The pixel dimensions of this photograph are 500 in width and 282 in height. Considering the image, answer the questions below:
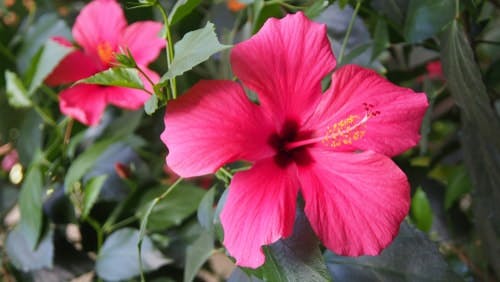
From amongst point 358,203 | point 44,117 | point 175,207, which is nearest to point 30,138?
point 44,117

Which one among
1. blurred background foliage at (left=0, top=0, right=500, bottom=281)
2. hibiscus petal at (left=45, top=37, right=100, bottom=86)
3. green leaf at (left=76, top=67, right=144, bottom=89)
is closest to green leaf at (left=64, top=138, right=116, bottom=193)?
blurred background foliage at (left=0, top=0, right=500, bottom=281)

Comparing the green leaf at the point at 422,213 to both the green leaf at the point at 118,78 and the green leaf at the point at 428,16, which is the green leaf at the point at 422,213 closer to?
the green leaf at the point at 428,16

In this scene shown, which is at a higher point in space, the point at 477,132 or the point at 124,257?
the point at 477,132

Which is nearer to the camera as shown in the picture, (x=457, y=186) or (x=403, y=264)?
(x=403, y=264)

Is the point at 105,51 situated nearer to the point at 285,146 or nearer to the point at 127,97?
the point at 127,97

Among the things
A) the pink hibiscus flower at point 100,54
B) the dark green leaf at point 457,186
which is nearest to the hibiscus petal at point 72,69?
the pink hibiscus flower at point 100,54

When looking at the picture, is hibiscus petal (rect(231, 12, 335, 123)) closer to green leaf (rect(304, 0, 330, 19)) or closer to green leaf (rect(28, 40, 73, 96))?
green leaf (rect(304, 0, 330, 19))
